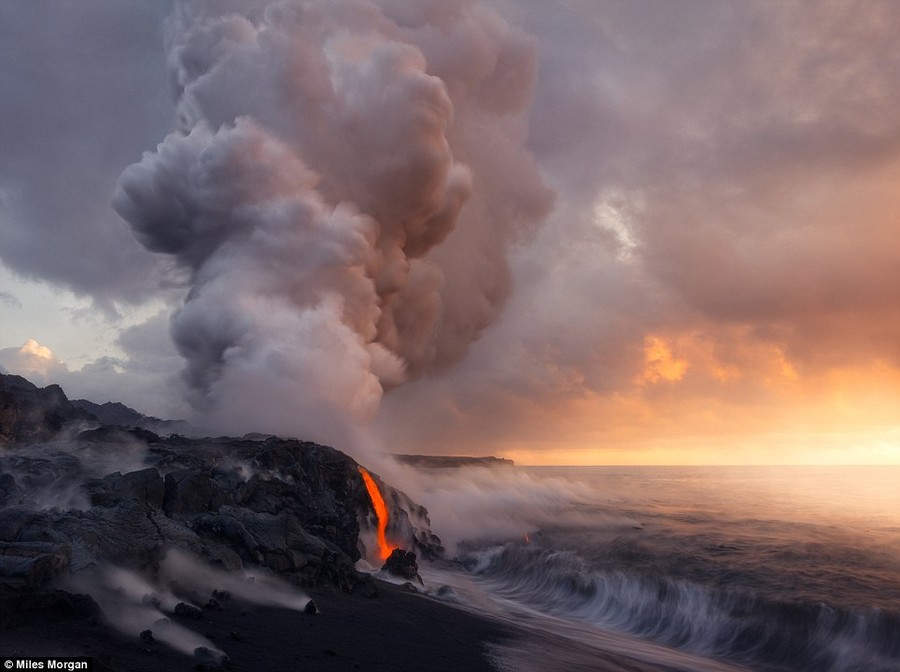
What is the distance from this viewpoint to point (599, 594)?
93.9 feet

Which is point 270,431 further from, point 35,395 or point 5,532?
point 5,532

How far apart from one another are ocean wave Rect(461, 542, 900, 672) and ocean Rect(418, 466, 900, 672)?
57mm

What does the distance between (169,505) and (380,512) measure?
1675 cm

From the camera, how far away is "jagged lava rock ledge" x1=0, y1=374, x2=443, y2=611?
12.9m

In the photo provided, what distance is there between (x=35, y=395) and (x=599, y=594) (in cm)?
3719

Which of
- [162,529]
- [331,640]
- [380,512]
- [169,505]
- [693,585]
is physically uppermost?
[169,505]

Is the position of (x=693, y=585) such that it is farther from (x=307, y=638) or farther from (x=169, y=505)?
(x=169, y=505)

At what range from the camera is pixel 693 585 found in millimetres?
27328

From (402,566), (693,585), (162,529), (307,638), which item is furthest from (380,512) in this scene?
(307,638)

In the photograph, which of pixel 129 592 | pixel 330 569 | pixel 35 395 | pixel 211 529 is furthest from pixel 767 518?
pixel 35 395

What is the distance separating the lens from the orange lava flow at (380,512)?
3210 cm

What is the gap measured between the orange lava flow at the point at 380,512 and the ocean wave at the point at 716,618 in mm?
5470

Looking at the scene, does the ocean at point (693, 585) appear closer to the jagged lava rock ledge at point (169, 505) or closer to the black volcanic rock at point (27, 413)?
the jagged lava rock ledge at point (169, 505)

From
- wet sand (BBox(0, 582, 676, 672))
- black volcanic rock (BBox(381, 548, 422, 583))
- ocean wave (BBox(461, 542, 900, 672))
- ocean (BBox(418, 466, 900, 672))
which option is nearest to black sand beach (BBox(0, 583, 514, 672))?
wet sand (BBox(0, 582, 676, 672))
